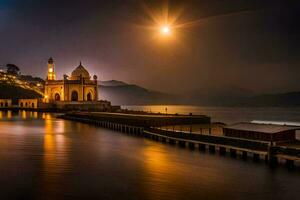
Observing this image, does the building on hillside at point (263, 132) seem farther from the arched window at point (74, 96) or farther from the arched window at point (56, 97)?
the arched window at point (56, 97)

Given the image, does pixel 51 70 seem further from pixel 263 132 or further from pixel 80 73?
pixel 263 132

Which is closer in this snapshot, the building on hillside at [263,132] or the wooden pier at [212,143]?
the wooden pier at [212,143]

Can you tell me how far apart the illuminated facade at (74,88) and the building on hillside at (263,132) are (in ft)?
337

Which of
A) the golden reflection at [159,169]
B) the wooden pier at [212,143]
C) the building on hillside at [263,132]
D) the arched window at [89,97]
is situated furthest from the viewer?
the arched window at [89,97]

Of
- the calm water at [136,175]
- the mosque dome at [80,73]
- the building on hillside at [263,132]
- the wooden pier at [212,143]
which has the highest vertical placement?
the mosque dome at [80,73]

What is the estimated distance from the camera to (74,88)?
13700 cm

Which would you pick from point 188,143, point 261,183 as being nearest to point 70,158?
point 188,143

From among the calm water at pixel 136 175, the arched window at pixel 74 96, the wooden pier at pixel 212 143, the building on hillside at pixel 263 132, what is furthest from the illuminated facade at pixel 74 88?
the building on hillside at pixel 263 132

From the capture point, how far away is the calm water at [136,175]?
2567 centimetres

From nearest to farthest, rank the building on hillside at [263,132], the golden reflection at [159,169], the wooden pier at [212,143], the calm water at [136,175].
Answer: the calm water at [136,175] < the golden reflection at [159,169] < the wooden pier at [212,143] < the building on hillside at [263,132]

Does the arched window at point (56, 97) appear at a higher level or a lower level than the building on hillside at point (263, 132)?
higher

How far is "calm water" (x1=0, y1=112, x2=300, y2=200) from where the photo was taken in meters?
25.7

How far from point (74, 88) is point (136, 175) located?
10929 centimetres

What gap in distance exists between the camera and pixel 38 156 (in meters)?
41.0
